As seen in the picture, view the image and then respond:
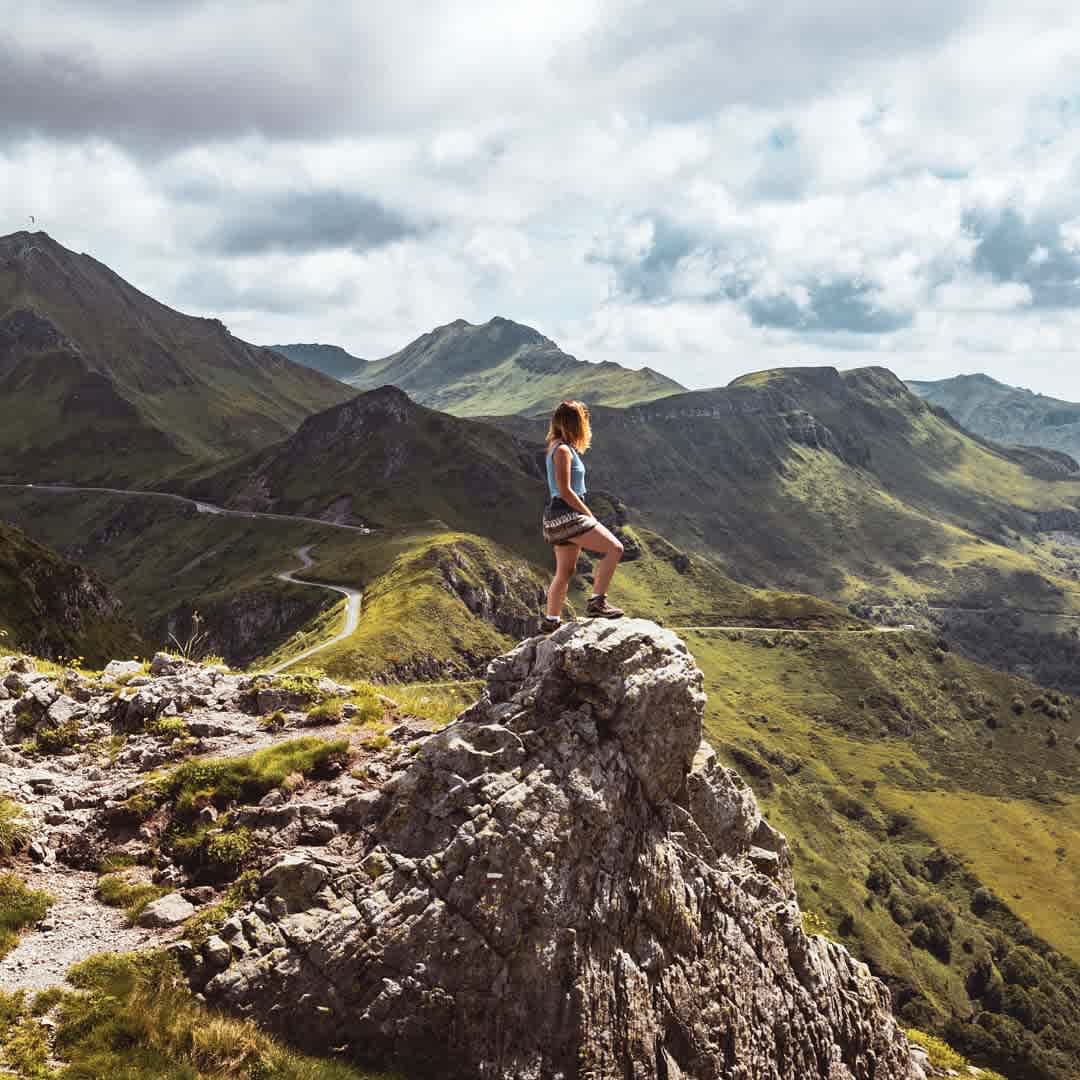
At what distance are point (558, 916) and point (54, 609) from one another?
80067 millimetres

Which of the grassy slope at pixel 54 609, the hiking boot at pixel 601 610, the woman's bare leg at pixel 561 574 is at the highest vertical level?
the woman's bare leg at pixel 561 574

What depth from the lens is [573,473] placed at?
20.1m

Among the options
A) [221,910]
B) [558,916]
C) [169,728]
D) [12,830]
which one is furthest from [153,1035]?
[169,728]

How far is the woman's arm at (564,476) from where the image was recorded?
64.5ft

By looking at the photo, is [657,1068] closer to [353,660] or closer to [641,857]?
[641,857]

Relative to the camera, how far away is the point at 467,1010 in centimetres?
1595

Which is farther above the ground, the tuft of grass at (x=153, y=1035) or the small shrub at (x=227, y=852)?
the small shrub at (x=227, y=852)

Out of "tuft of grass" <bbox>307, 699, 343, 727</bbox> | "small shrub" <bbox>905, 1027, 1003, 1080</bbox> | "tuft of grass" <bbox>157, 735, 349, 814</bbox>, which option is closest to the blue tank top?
"tuft of grass" <bbox>157, 735, 349, 814</bbox>

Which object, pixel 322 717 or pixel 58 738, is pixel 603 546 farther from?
pixel 58 738

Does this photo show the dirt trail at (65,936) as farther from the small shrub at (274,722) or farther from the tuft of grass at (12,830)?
the small shrub at (274,722)

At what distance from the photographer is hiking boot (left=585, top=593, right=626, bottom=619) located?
21.7 meters

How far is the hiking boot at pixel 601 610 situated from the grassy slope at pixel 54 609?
58904 mm

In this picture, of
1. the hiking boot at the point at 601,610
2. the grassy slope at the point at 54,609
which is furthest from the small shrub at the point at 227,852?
the grassy slope at the point at 54,609

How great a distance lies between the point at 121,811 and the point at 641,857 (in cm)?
1264
